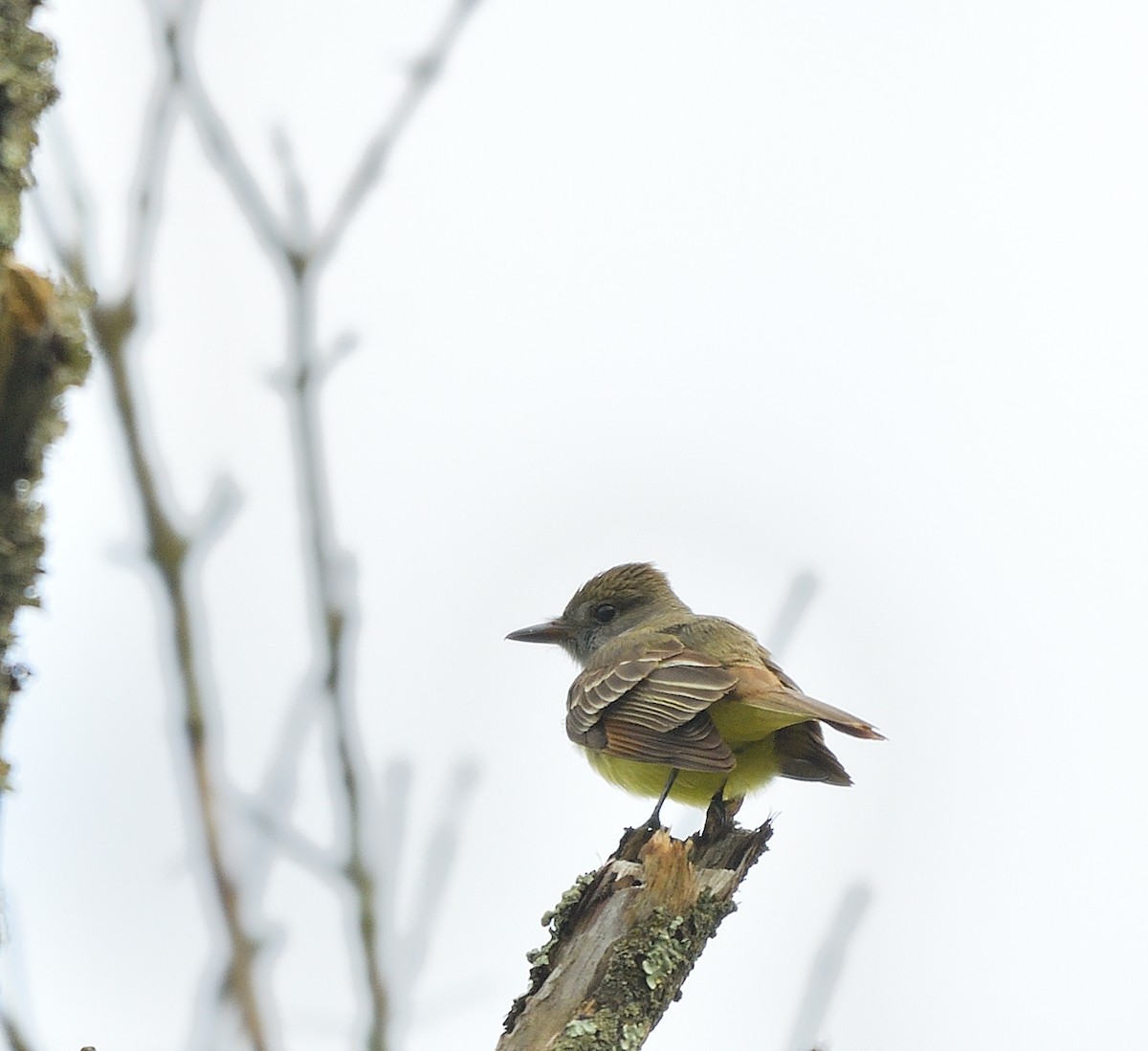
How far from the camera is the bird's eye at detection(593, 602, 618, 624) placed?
755 centimetres

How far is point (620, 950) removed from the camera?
3305mm

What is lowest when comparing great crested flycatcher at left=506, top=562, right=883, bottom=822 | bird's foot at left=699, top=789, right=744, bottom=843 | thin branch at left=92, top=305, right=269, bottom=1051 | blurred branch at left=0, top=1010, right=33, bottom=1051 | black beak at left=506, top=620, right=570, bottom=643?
blurred branch at left=0, top=1010, right=33, bottom=1051

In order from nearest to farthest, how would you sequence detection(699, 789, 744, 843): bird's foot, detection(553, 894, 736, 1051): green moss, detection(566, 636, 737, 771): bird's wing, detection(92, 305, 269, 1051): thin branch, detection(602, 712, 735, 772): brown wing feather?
detection(92, 305, 269, 1051): thin branch
detection(553, 894, 736, 1051): green moss
detection(699, 789, 744, 843): bird's foot
detection(602, 712, 735, 772): brown wing feather
detection(566, 636, 737, 771): bird's wing

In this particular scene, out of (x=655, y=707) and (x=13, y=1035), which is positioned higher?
(x=655, y=707)

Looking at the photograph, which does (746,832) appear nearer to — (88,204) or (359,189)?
(359,189)

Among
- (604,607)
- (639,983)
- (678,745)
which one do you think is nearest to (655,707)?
(678,745)

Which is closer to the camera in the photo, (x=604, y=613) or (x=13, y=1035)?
(x=13, y=1035)

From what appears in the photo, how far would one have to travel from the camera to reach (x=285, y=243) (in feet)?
12.8

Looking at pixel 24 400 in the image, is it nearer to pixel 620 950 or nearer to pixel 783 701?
pixel 620 950

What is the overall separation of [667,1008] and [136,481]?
164cm

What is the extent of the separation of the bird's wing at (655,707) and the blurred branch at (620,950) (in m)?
1.27

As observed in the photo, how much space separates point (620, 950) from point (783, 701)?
2197mm

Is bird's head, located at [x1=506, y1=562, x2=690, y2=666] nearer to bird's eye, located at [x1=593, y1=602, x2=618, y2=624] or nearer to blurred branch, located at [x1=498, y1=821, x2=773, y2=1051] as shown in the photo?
bird's eye, located at [x1=593, y1=602, x2=618, y2=624]

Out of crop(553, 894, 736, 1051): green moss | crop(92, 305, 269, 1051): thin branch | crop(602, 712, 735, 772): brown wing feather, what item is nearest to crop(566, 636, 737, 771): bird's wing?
crop(602, 712, 735, 772): brown wing feather
